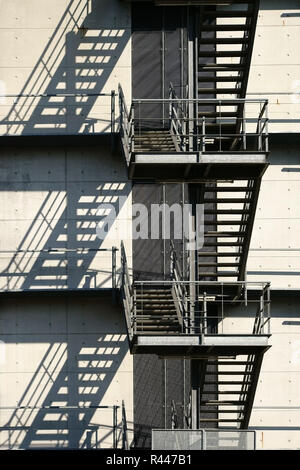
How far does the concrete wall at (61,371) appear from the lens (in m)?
37.8

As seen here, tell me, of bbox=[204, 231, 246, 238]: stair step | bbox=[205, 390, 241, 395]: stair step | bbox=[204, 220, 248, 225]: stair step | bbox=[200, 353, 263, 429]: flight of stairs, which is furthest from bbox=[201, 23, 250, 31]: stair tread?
bbox=[205, 390, 241, 395]: stair step

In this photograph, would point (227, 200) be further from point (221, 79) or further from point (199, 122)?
point (221, 79)

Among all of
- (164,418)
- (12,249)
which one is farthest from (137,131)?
(164,418)

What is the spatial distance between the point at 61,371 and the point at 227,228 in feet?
15.5

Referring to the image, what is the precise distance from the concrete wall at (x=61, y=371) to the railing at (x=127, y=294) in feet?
3.56

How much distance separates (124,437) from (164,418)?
1197mm

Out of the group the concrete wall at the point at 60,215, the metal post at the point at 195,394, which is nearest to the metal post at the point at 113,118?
the concrete wall at the point at 60,215

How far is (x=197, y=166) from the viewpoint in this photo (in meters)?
35.9

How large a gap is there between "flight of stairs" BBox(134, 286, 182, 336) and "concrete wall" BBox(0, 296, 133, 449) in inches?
50.4

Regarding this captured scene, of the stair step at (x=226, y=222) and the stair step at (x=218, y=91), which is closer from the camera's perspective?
the stair step at (x=226, y=222)

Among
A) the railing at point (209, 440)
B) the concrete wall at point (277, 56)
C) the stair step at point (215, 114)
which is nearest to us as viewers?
the railing at point (209, 440)

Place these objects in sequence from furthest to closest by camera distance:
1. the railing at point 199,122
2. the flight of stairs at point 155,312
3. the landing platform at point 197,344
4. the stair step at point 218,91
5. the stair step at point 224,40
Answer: the stair step at point 218,91
the stair step at point 224,40
the railing at point 199,122
the flight of stairs at point 155,312
the landing platform at point 197,344

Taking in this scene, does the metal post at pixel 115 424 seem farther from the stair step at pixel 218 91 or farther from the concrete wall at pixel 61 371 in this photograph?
the stair step at pixel 218 91
